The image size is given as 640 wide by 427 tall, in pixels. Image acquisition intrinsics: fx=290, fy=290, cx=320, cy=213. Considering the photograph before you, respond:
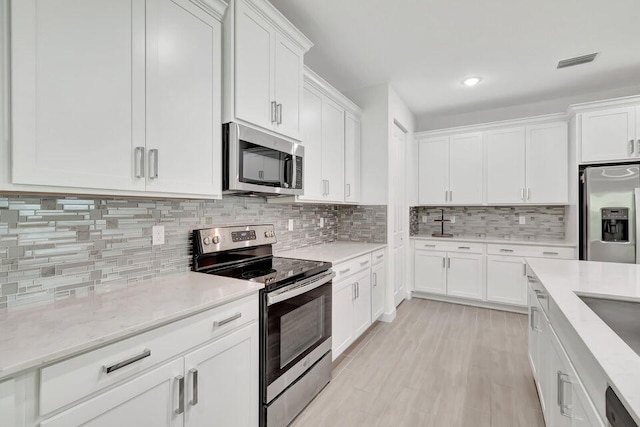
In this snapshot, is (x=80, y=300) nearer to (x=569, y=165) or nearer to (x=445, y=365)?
(x=445, y=365)

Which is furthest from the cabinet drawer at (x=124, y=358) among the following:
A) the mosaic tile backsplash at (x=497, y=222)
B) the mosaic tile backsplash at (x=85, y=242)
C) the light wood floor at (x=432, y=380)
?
the mosaic tile backsplash at (x=497, y=222)

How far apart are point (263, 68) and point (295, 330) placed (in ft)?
5.52

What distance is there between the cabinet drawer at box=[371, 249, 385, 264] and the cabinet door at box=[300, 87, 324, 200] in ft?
2.92

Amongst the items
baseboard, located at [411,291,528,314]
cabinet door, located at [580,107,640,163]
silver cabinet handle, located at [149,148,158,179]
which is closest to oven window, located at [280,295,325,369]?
silver cabinet handle, located at [149,148,158,179]

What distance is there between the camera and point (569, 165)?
3492 mm

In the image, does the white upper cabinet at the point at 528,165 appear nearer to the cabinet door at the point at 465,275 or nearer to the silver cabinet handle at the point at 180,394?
the cabinet door at the point at 465,275

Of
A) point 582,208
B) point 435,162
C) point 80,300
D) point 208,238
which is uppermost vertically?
point 435,162

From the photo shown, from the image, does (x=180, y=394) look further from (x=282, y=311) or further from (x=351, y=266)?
(x=351, y=266)

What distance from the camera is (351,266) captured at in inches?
101

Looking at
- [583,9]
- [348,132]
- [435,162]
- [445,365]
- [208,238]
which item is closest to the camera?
[208,238]

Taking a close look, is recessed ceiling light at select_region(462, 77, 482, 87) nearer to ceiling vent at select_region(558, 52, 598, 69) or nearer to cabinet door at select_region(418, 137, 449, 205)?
ceiling vent at select_region(558, 52, 598, 69)

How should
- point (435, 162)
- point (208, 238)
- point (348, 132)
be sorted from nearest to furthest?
point (208, 238), point (348, 132), point (435, 162)

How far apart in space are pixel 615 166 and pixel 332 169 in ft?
9.77

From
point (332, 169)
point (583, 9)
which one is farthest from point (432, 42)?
point (332, 169)
